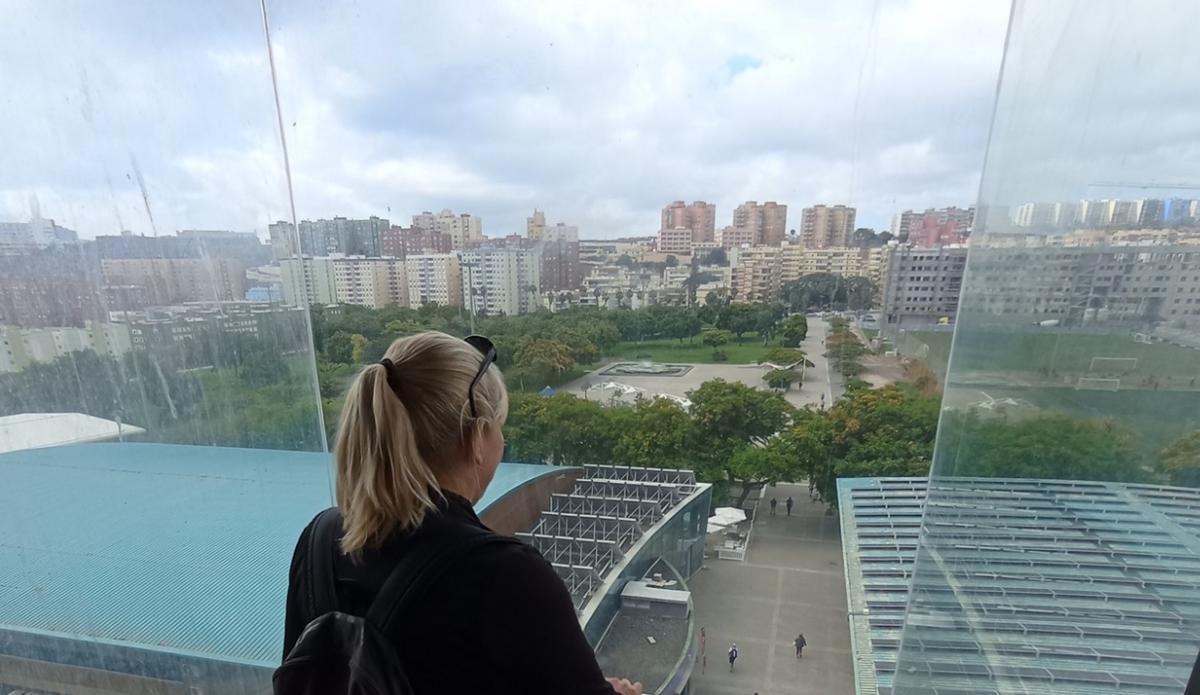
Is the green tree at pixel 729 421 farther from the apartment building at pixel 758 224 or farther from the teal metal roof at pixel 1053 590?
the teal metal roof at pixel 1053 590

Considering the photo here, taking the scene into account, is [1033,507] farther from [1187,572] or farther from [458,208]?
[458,208]

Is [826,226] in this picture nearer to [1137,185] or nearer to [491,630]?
[1137,185]

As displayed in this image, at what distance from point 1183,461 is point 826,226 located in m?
0.96

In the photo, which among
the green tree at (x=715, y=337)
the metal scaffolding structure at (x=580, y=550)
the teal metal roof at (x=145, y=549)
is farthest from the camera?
the metal scaffolding structure at (x=580, y=550)

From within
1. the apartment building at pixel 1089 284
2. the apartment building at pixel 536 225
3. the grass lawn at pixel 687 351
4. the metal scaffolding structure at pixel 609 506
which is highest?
the apartment building at pixel 536 225

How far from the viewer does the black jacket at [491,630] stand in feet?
1.55

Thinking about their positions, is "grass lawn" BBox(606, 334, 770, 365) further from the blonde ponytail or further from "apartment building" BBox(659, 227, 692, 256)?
the blonde ponytail

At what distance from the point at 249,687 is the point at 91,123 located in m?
1.48

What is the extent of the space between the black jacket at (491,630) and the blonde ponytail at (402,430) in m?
0.03

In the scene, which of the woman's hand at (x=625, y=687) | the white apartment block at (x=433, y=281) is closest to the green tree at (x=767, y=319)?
the white apartment block at (x=433, y=281)

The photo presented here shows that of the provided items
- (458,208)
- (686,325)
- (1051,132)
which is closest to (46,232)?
(458,208)

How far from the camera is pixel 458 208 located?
157cm

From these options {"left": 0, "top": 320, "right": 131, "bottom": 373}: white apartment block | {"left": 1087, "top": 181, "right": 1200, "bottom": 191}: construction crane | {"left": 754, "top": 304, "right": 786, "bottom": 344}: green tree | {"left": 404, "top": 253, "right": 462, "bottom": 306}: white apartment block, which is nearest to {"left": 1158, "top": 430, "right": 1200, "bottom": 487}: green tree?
{"left": 1087, "top": 181, "right": 1200, "bottom": 191}: construction crane

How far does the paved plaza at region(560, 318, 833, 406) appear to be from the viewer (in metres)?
1.62
